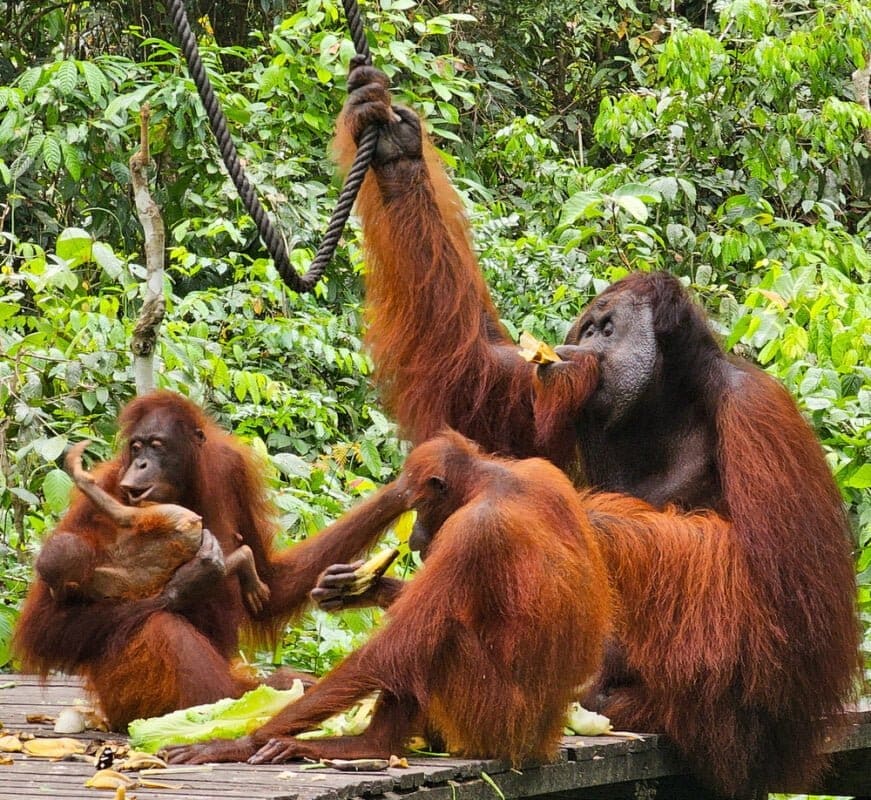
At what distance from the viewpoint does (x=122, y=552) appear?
11.0 feet

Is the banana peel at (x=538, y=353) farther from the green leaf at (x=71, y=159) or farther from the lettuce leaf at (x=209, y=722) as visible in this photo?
the green leaf at (x=71, y=159)

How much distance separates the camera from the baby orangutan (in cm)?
324

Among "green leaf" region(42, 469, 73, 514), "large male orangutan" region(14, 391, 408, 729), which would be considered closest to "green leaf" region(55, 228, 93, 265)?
"green leaf" region(42, 469, 73, 514)

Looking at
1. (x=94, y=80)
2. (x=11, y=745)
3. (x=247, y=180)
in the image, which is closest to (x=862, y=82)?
(x=94, y=80)

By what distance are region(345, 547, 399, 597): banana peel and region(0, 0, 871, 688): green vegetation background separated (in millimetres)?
1331

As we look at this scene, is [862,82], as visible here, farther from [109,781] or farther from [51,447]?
[109,781]

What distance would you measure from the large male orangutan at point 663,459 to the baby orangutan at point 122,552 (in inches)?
32.7

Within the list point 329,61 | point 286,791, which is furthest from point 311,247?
point 286,791

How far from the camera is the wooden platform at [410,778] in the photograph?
2543 millimetres

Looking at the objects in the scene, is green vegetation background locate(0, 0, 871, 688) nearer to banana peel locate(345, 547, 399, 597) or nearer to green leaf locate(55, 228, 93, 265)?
green leaf locate(55, 228, 93, 265)

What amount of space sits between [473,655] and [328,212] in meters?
3.95

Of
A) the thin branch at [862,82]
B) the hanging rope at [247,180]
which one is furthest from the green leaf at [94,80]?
the thin branch at [862,82]

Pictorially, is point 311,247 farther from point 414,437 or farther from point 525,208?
point 414,437

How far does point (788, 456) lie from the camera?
3.42 metres
